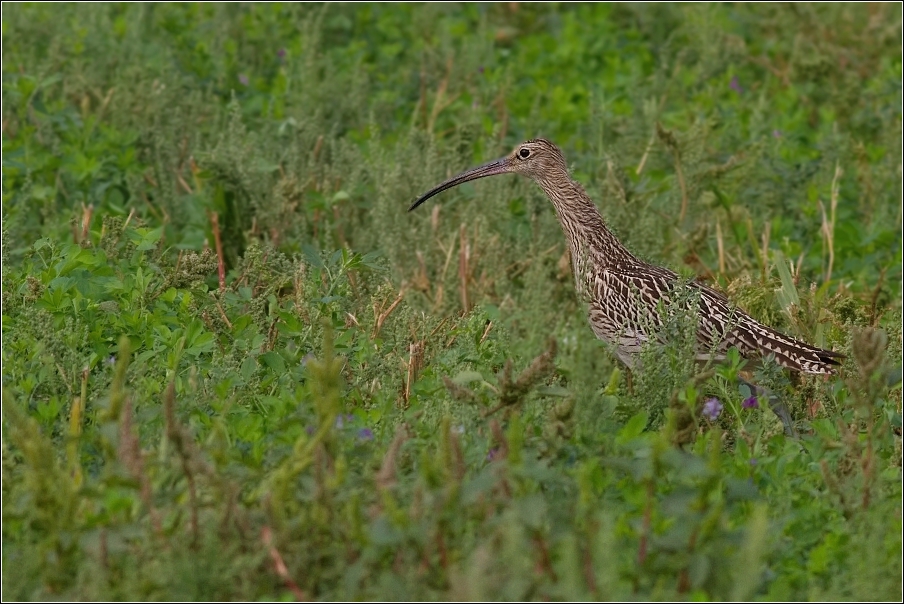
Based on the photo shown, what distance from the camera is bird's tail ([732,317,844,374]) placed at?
19.8 feet

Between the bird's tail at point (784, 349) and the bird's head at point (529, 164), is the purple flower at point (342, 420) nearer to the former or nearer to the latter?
the bird's tail at point (784, 349)

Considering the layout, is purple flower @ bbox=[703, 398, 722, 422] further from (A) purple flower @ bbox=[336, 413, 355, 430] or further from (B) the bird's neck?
(B) the bird's neck

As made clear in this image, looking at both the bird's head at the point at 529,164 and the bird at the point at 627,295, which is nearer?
the bird at the point at 627,295

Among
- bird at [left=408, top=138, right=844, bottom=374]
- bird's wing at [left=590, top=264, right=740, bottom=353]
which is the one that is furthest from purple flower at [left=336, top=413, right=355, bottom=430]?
bird's wing at [left=590, top=264, right=740, bottom=353]

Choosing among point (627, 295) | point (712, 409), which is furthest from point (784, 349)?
point (712, 409)

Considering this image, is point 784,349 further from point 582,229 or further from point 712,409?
point 582,229

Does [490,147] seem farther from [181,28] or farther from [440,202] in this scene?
[181,28]

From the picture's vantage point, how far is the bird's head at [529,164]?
300 inches

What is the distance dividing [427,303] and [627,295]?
1.49 metres

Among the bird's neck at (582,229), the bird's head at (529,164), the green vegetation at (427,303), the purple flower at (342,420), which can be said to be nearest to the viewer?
the green vegetation at (427,303)

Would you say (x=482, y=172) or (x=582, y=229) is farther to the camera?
(x=482, y=172)

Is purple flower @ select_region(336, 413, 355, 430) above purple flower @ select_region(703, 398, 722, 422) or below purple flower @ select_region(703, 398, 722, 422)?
above

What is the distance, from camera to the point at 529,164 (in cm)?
769

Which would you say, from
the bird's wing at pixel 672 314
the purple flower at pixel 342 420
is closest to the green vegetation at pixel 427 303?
the purple flower at pixel 342 420
